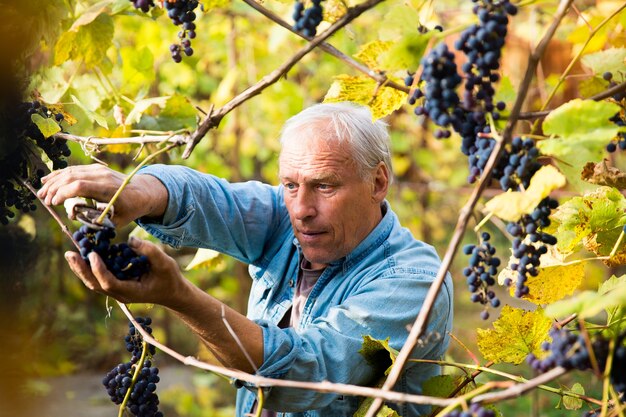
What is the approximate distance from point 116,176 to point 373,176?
3.20ft

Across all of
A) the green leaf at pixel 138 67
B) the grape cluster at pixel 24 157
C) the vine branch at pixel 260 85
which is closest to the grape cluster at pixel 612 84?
the vine branch at pixel 260 85

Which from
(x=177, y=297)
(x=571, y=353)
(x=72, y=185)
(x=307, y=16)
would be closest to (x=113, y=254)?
(x=177, y=297)

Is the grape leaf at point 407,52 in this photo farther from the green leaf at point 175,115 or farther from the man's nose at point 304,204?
the green leaf at point 175,115

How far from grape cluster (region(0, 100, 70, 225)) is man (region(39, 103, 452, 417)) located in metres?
0.15

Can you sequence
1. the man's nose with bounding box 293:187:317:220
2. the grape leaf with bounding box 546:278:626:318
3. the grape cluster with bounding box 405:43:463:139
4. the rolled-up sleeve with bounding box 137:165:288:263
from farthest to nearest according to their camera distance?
the man's nose with bounding box 293:187:317:220, the rolled-up sleeve with bounding box 137:165:288:263, the grape cluster with bounding box 405:43:463:139, the grape leaf with bounding box 546:278:626:318

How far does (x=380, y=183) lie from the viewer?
8.58 ft

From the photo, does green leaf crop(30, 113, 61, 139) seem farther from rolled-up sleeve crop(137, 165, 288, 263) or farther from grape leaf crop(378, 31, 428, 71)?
grape leaf crop(378, 31, 428, 71)

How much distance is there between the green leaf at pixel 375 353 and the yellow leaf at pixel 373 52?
2.20 feet

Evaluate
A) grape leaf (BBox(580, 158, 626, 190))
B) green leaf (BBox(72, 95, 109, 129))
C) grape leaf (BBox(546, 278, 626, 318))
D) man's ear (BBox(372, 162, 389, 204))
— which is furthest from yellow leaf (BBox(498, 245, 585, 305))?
green leaf (BBox(72, 95, 109, 129))

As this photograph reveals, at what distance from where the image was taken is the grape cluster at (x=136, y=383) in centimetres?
190

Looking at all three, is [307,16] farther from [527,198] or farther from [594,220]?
[594,220]

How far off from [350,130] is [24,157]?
97cm

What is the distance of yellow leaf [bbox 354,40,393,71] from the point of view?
62.7 inches

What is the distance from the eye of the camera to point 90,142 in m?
1.87
